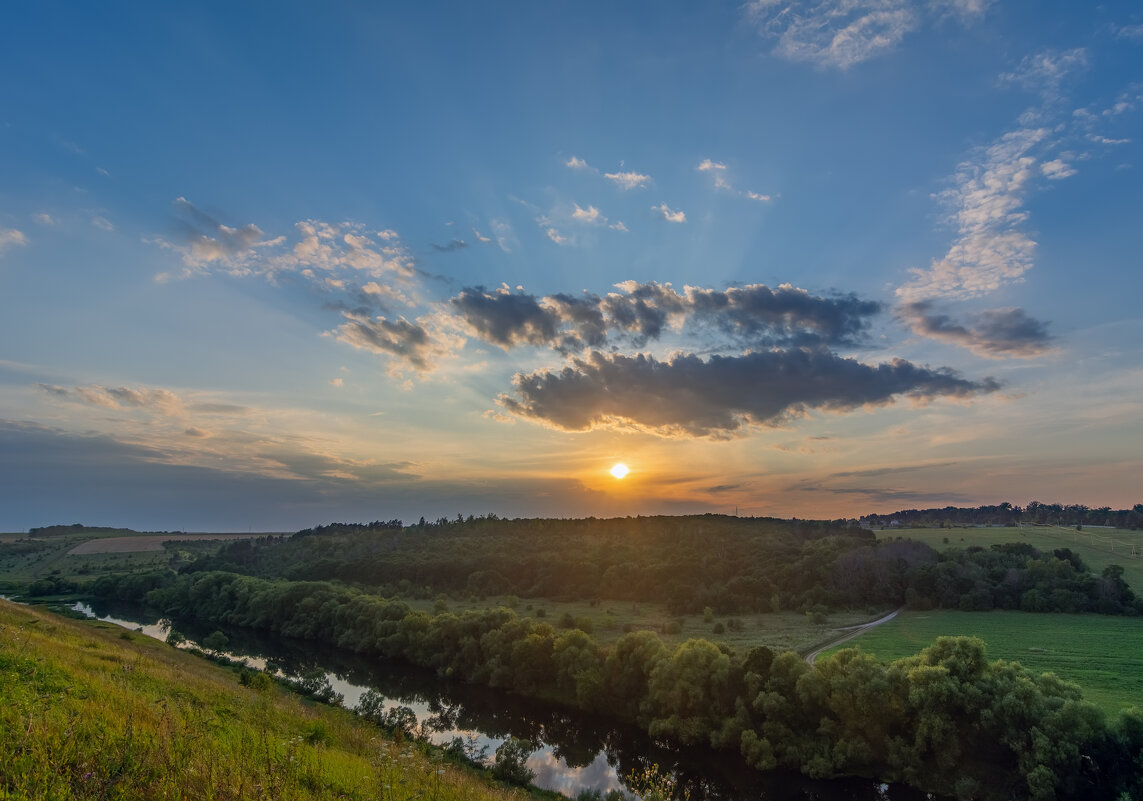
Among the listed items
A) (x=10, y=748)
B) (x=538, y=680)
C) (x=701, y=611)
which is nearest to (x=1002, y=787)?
Answer: (x=538, y=680)

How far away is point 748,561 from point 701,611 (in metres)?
24.6

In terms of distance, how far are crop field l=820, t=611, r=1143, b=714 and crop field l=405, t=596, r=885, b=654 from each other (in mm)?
6209

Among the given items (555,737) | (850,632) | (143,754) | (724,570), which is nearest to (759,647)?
(555,737)

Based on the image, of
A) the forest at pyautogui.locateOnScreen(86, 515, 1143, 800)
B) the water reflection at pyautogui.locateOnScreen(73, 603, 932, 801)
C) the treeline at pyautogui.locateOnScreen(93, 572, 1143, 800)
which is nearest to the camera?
the treeline at pyautogui.locateOnScreen(93, 572, 1143, 800)

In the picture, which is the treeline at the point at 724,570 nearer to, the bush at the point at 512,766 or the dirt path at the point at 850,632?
the dirt path at the point at 850,632

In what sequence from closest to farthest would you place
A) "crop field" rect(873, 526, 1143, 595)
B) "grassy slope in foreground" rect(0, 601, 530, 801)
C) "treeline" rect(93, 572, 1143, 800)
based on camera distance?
"grassy slope in foreground" rect(0, 601, 530, 801) < "treeline" rect(93, 572, 1143, 800) < "crop field" rect(873, 526, 1143, 595)

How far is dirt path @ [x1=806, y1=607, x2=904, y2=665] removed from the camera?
60.2 metres

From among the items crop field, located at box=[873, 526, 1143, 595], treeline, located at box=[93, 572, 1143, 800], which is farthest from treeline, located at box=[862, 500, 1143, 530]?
treeline, located at box=[93, 572, 1143, 800]

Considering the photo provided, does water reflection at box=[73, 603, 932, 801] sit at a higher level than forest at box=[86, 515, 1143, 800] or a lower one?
lower

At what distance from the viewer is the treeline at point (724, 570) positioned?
8306 centimetres

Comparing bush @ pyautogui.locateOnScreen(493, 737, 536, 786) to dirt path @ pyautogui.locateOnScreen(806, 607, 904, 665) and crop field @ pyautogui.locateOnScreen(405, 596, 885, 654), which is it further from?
dirt path @ pyautogui.locateOnScreen(806, 607, 904, 665)

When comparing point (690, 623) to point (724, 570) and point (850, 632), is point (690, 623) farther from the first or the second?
point (724, 570)

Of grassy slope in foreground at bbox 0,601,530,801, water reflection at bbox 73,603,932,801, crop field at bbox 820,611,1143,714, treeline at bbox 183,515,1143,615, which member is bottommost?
water reflection at bbox 73,603,932,801

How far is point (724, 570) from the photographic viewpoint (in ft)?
355
